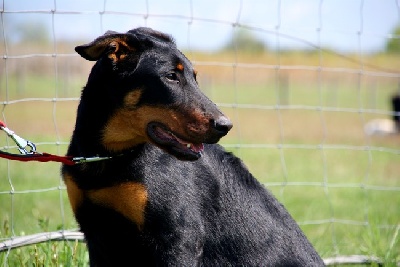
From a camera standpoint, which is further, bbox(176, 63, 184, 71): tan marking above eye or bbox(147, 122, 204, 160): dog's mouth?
bbox(176, 63, 184, 71): tan marking above eye

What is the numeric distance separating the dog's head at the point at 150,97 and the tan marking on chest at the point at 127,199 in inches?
9.9

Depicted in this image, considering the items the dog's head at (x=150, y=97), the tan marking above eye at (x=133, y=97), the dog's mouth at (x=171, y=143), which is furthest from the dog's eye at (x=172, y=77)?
the dog's mouth at (x=171, y=143)

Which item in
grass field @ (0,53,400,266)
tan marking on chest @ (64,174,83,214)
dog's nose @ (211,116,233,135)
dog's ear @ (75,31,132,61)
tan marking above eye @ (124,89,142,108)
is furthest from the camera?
grass field @ (0,53,400,266)

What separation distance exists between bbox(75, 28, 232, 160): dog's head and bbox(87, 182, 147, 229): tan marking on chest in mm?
251

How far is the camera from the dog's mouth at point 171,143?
3.71 metres

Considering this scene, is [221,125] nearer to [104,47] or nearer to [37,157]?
[104,47]

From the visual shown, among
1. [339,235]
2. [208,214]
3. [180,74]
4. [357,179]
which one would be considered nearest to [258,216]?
[208,214]

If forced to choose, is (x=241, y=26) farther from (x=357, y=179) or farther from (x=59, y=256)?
(x=357, y=179)

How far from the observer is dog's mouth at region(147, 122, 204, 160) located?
146 inches

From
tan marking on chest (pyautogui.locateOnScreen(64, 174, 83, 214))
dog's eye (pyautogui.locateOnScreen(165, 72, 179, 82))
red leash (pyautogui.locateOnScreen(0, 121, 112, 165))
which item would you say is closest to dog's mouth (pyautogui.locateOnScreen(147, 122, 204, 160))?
dog's eye (pyautogui.locateOnScreen(165, 72, 179, 82))

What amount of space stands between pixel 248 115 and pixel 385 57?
21299 mm

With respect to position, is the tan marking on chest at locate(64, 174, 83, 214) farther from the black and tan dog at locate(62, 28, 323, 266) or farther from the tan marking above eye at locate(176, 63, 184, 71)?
the tan marking above eye at locate(176, 63, 184, 71)

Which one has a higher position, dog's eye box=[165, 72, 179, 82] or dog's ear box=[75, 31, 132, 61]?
dog's ear box=[75, 31, 132, 61]

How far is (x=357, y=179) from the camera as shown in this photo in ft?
41.8
